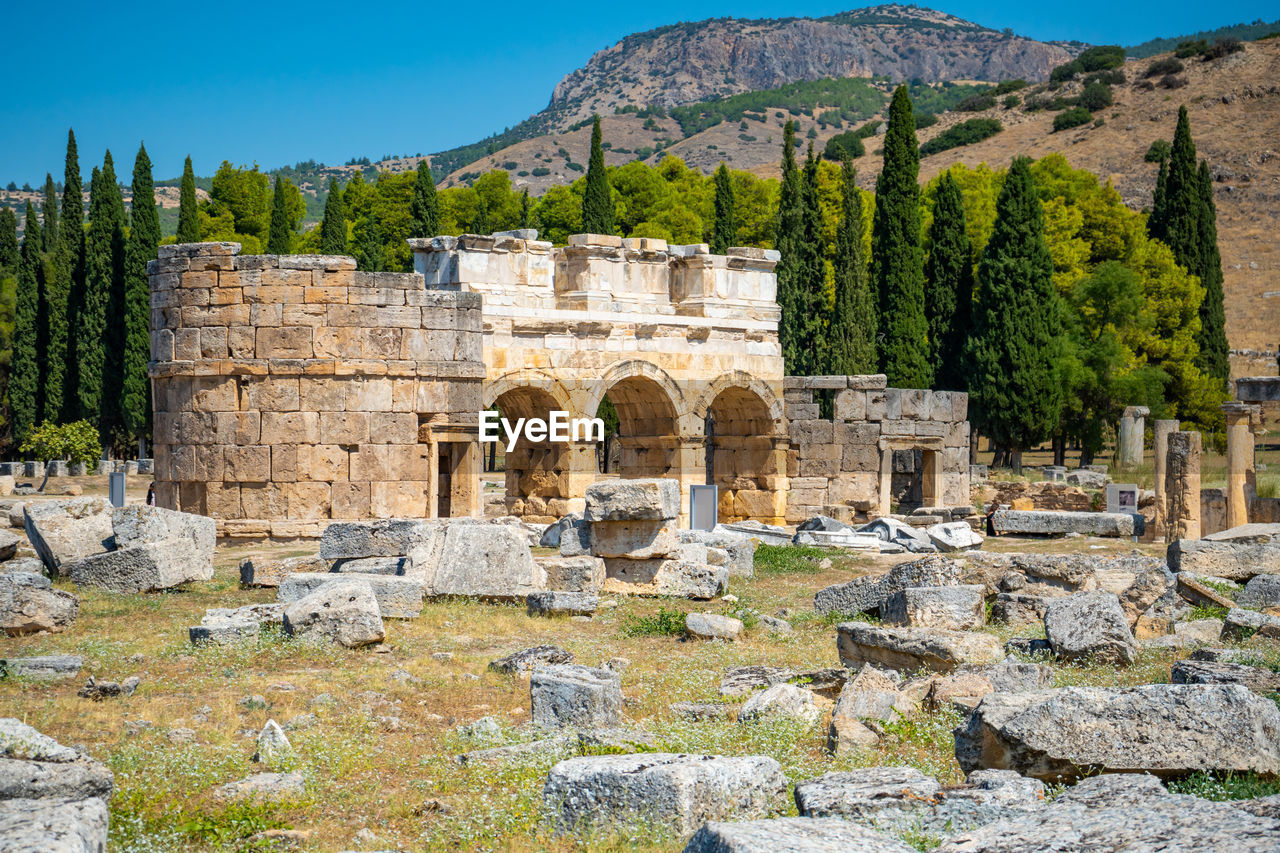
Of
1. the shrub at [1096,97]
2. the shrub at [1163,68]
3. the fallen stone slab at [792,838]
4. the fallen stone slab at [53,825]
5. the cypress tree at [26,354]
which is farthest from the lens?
the shrub at [1163,68]

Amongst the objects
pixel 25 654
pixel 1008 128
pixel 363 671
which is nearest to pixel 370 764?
pixel 363 671

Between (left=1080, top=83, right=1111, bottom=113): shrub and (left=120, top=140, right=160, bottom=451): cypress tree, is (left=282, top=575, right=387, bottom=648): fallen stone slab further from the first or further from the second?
(left=1080, top=83, right=1111, bottom=113): shrub

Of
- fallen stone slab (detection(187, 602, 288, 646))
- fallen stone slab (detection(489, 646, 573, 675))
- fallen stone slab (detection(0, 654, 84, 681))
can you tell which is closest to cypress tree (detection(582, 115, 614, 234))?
fallen stone slab (detection(187, 602, 288, 646))

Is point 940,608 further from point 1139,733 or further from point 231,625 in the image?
point 231,625

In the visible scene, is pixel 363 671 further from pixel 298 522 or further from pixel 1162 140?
pixel 1162 140

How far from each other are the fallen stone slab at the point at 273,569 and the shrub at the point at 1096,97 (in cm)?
7810

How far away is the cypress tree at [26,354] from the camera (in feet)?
139

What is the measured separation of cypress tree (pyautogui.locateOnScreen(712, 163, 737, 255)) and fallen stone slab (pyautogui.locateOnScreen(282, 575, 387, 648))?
108 ft

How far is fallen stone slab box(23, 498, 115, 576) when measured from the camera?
1362cm

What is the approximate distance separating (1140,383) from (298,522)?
2785 cm

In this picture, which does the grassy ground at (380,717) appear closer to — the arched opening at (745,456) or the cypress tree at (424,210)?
the arched opening at (745,456)

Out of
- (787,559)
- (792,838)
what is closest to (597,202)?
(787,559)

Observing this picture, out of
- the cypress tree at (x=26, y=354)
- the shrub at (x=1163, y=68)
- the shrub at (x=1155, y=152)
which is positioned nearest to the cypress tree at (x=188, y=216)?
the cypress tree at (x=26, y=354)

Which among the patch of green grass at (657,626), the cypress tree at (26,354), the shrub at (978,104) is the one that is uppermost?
the shrub at (978,104)
